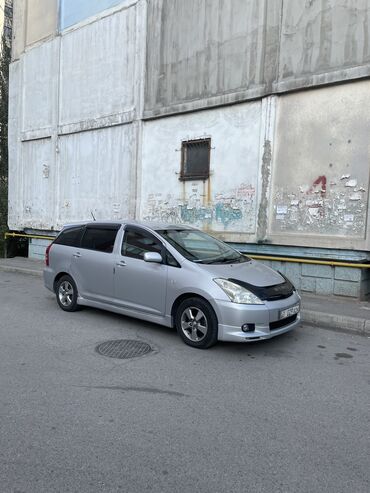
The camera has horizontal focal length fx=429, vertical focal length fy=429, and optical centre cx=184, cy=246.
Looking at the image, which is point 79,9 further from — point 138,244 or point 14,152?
point 138,244

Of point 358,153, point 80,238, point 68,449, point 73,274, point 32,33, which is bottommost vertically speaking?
point 68,449

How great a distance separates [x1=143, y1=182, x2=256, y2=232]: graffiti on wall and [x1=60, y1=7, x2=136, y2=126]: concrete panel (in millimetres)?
3061

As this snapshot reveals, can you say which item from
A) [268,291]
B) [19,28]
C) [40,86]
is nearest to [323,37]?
[268,291]

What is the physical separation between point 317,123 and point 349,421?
21.2 feet

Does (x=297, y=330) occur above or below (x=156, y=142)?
below

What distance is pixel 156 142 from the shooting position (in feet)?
38.2

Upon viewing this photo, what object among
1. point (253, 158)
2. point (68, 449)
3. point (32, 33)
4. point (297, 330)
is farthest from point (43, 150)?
point (68, 449)

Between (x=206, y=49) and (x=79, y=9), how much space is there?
5.90m

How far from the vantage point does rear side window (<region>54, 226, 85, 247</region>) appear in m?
7.44

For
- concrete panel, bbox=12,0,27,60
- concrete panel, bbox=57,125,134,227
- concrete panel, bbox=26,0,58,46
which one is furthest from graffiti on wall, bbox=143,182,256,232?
concrete panel, bbox=12,0,27,60

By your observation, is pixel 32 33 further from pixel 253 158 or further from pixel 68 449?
pixel 68 449

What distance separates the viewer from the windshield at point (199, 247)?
19.4 feet

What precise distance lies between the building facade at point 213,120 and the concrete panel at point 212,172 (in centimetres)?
4

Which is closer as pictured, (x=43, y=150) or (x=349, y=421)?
(x=349, y=421)
